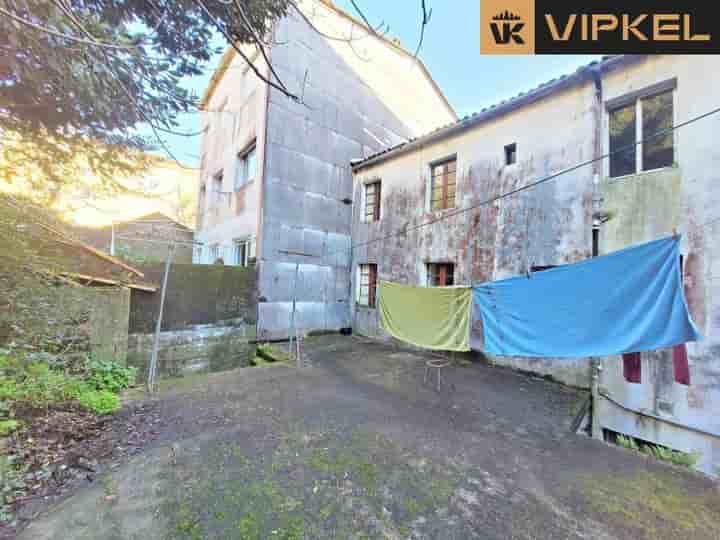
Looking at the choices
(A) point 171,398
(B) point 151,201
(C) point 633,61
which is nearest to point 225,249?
(B) point 151,201

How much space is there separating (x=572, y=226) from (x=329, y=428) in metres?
4.66

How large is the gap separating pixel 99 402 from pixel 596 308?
5.76 m

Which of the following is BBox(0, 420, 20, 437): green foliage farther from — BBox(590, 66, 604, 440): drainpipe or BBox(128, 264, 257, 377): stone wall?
BBox(590, 66, 604, 440): drainpipe

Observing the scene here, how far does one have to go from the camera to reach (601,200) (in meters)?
4.39

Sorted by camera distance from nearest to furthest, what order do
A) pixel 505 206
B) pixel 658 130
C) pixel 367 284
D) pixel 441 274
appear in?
pixel 658 130 → pixel 505 206 → pixel 441 274 → pixel 367 284

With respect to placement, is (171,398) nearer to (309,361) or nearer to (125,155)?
(309,361)

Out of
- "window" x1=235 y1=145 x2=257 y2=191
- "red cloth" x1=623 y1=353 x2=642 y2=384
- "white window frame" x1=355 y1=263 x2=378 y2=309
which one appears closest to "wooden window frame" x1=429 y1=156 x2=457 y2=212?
"white window frame" x1=355 y1=263 x2=378 y2=309

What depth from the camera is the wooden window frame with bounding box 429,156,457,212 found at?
21.9 feet

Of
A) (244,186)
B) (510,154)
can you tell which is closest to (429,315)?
(510,154)

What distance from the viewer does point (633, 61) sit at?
4168 millimetres

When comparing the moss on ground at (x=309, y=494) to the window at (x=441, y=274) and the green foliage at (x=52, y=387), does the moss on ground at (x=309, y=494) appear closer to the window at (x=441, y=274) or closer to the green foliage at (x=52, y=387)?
the green foliage at (x=52, y=387)

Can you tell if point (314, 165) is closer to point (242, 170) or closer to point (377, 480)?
point (242, 170)

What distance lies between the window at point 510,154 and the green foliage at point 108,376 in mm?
7232

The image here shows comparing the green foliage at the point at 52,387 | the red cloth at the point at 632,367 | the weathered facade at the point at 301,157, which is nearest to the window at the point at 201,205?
the weathered facade at the point at 301,157
